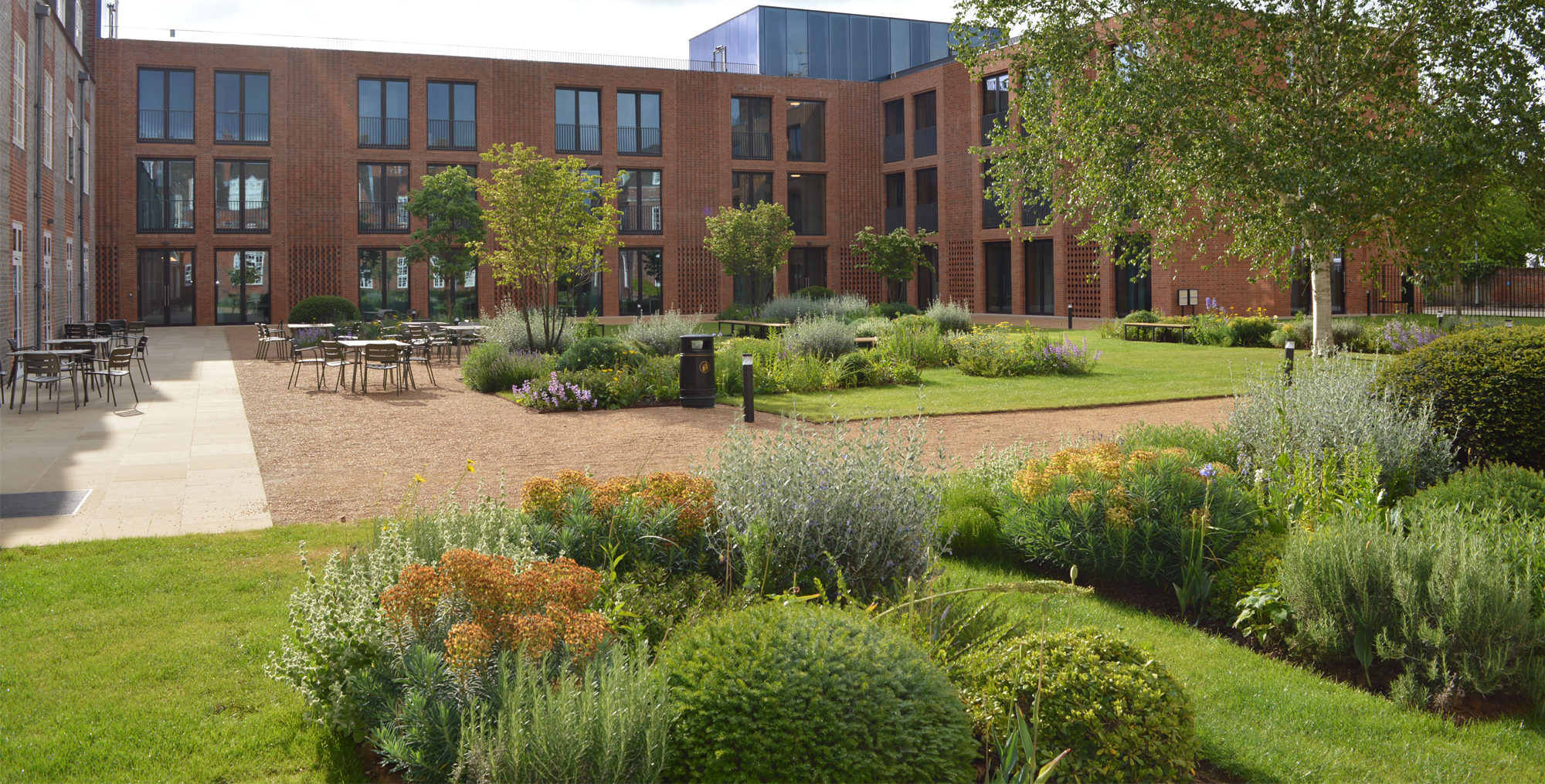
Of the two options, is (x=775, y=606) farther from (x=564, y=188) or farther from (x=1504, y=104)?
(x=564, y=188)

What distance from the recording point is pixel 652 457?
10094mm

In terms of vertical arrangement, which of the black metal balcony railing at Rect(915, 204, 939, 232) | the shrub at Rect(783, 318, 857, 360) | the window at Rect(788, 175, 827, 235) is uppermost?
the window at Rect(788, 175, 827, 235)

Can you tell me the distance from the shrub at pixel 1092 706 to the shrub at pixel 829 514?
94cm

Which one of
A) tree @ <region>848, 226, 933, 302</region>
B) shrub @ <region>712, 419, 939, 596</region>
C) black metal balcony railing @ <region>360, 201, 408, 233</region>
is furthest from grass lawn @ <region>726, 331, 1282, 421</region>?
black metal balcony railing @ <region>360, 201, 408, 233</region>

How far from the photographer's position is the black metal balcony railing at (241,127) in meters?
35.8

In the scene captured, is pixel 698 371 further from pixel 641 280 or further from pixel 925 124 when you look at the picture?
pixel 925 124

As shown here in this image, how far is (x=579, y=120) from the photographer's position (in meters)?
39.9

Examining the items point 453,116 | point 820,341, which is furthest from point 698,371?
point 453,116

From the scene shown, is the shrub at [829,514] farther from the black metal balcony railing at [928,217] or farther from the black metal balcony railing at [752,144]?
the black metal balcony railing at [752,144]

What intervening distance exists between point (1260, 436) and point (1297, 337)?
698 inches

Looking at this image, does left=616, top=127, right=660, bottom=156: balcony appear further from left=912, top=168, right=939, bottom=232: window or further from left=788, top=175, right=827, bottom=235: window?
left=912, top=168, right=939, bottom=232: window

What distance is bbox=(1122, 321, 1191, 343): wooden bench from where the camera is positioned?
83.8 feet

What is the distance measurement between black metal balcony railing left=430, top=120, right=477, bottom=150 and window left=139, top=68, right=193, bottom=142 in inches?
299

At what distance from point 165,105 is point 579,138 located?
13.4 meters
